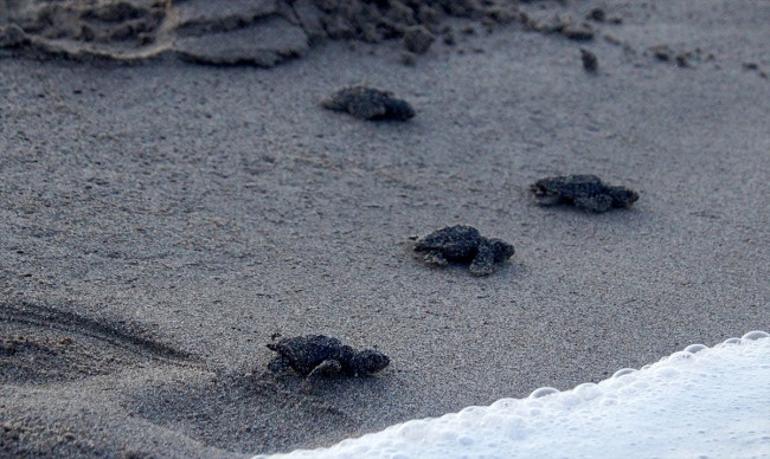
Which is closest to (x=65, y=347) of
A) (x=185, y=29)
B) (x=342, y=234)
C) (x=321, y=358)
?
(x=321, y=358)

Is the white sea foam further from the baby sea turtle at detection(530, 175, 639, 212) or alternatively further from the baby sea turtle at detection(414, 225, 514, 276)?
the baby sea turtle at detection(530, 175, 639, 212)

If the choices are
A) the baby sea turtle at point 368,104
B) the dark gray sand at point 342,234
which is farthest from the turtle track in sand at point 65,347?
the baby sea turtle at point 368,104

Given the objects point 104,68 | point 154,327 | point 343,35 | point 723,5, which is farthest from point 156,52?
point 723,5

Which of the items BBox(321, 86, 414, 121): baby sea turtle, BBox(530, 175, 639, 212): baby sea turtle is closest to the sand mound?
BBox(321, 86, 414, 121): baby sea turtle

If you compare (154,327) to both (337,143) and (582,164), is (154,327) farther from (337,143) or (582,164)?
(582,164)

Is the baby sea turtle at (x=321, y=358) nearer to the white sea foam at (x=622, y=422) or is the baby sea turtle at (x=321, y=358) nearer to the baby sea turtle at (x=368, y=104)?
the white sea foam at (x=622, y=422)

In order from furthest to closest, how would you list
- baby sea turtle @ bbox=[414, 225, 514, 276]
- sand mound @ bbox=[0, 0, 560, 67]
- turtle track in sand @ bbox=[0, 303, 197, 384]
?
sand mound @ bbox=[0, 0, 560, 67] → baby sea turtle @ bbox=[414, 225, 514, 276] → turtle track in sand @ bbox=[0, 303, 197, 384]
